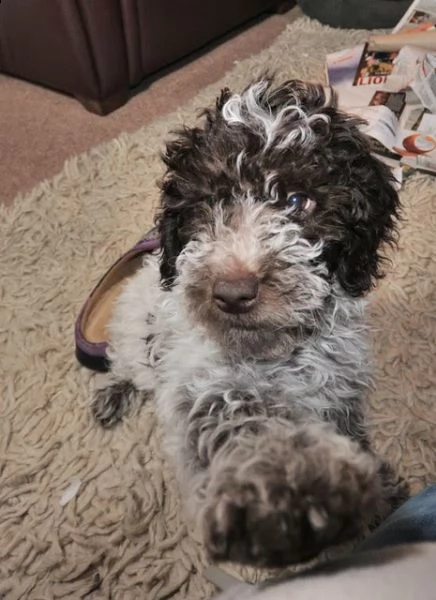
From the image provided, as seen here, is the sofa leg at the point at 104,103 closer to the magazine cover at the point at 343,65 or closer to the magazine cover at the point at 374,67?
the magazine cover at the point at 343,65

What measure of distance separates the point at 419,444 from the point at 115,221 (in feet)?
3.77

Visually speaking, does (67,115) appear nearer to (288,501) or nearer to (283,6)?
(283,6)

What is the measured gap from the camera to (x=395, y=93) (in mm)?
2260

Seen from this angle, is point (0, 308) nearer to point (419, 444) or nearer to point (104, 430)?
→ point (104, 430)

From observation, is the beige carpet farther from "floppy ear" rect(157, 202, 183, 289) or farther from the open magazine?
"floppy ear" rect(157, 202, 183, 289)

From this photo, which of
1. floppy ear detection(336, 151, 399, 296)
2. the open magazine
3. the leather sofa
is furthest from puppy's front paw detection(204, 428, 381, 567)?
the leather sofa

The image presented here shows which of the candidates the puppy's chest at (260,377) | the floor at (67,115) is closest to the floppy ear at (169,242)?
the puppy's chest at (260,377)

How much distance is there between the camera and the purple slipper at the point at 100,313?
161 centimetres

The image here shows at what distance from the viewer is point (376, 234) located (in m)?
1.16

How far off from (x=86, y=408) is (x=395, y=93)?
1.55 meters

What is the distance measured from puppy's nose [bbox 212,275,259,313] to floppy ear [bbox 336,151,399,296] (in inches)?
9.7

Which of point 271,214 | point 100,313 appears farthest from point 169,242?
point 100,313

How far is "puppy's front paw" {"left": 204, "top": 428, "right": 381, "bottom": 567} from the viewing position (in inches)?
29.2

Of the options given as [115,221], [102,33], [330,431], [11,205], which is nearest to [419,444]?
[330,431]
